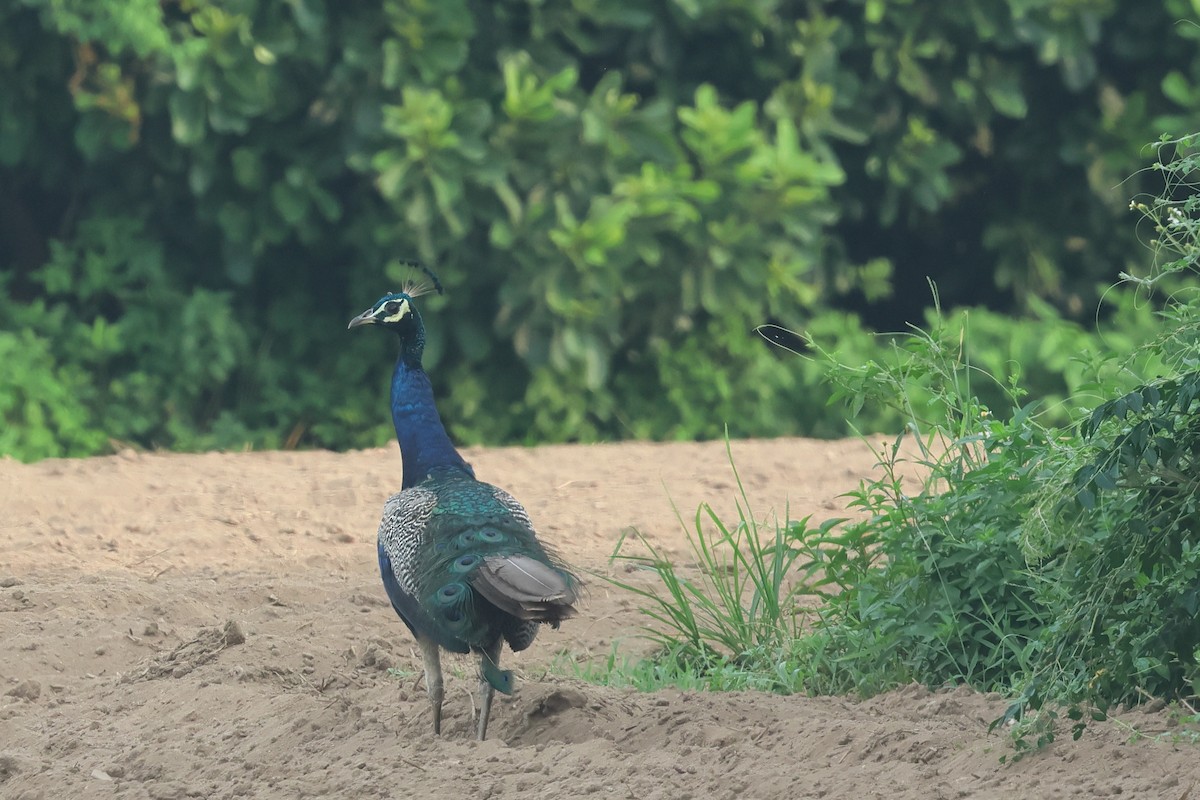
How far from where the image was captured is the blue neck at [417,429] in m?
4.54

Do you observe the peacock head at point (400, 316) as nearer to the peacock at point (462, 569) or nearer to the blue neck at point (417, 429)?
the blue neck at point (417, 429)

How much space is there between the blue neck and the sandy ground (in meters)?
0.63

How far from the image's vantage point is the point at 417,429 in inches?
180

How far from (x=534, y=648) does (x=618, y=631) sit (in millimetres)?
313

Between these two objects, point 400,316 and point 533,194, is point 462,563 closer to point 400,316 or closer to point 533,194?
point 400,316

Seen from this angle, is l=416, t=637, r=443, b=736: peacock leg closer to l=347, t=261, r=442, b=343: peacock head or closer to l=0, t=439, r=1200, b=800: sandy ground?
l=0, t=439, r=1200, b=800: sandy ground

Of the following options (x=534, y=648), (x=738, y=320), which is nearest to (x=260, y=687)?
(x=534, y=648)

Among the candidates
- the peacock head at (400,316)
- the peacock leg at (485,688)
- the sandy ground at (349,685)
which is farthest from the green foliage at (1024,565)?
the peacock head at (400,316)

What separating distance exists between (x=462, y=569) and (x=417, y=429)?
0.77 metres

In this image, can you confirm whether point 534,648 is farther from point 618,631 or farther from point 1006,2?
point 1006,2

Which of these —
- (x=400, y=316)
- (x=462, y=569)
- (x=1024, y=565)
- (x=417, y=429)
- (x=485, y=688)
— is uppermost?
(x=400, y=316)

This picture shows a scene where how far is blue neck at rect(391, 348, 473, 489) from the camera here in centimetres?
454

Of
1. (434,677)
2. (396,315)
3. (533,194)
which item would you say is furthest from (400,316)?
(533,194)

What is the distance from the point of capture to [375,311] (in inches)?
183
